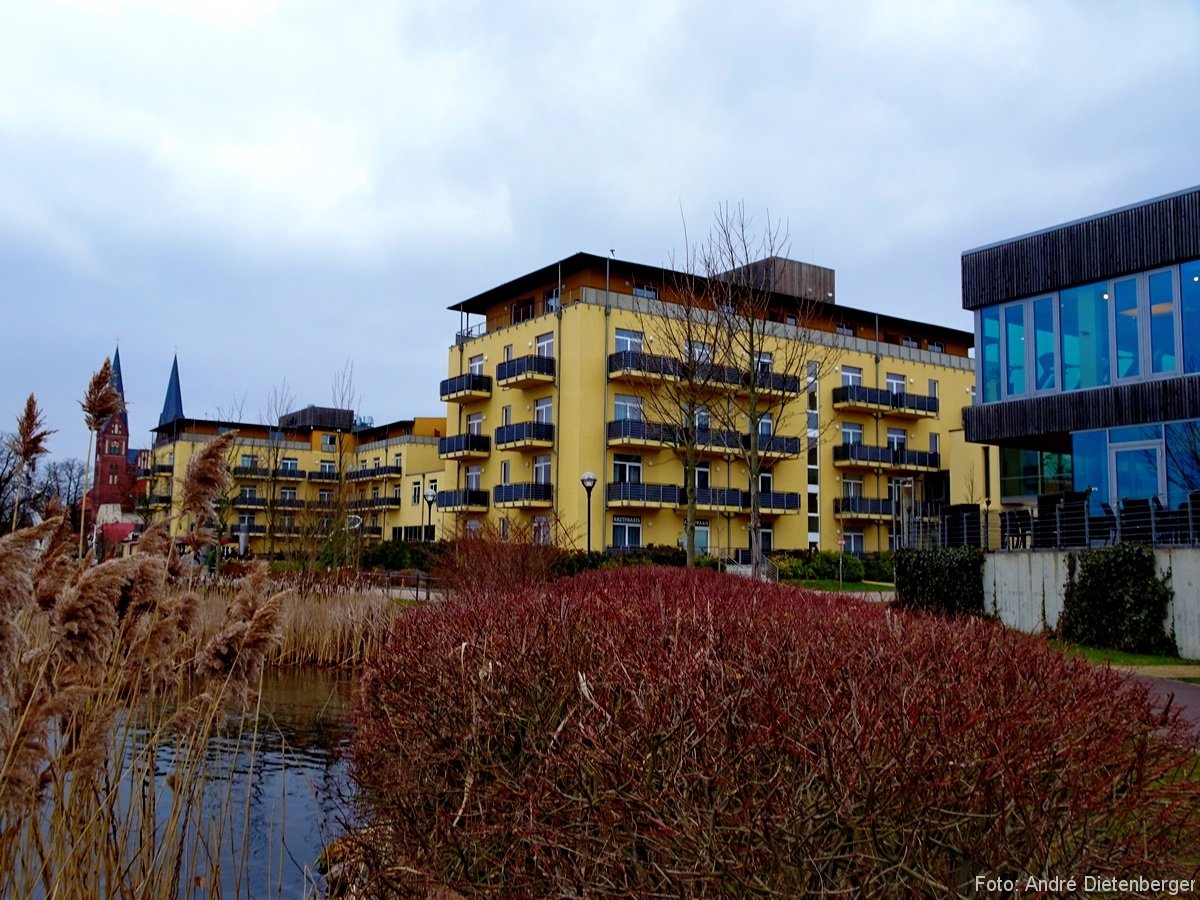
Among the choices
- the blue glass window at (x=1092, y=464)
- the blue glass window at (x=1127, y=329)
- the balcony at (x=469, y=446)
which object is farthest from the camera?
the balcony at (x=469, y=446)

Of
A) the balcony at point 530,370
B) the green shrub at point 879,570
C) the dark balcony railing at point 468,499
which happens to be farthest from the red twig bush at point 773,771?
the dark balcony railing at point 468,499

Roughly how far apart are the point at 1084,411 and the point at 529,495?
25.2 m

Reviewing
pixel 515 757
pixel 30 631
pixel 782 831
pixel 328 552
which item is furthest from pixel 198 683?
pixel 328 552

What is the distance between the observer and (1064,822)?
2719mm

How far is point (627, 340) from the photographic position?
43531mm

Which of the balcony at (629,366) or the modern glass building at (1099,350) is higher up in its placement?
the balcony at (629,366)

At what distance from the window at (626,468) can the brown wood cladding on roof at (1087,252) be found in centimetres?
2010

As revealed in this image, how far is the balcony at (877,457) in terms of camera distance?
4784cm

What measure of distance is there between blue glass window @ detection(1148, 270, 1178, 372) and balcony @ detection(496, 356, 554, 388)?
26.4 m

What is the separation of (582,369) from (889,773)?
130 ft

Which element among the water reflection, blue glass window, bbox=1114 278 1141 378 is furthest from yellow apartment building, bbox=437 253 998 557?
the water reflection

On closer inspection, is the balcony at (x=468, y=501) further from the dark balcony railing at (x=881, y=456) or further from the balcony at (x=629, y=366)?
the dark balcony railing at (x=881, y=456)

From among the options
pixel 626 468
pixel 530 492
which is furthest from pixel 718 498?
pixel 530 492

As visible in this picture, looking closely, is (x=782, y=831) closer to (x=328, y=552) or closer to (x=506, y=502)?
(x=328, y=552)
